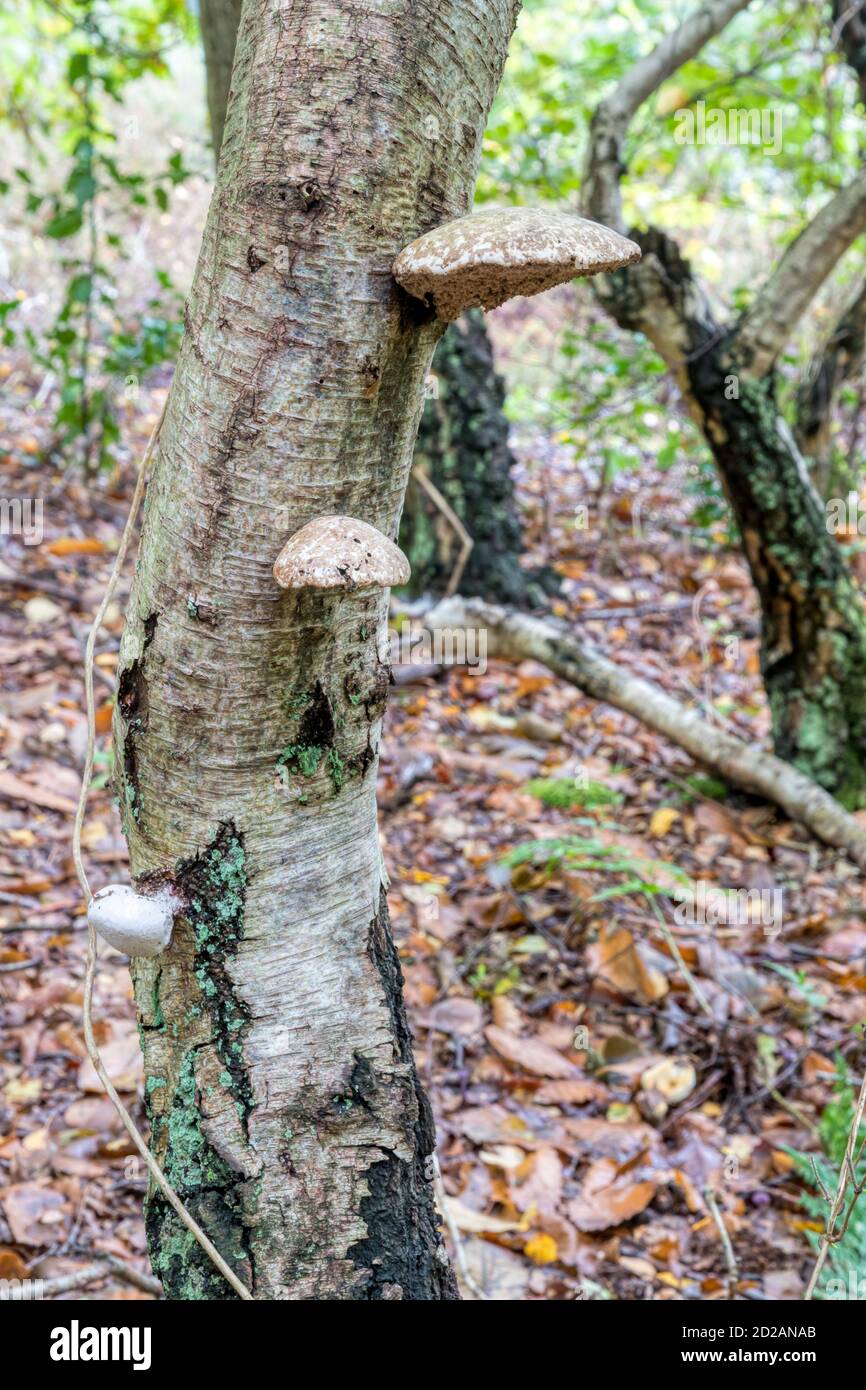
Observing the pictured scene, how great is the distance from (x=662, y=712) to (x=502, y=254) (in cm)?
391

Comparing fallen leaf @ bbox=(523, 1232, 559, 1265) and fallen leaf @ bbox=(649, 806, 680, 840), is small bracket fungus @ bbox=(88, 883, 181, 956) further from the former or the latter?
fallen leaf @ bbox=(649, 806, 680, 840)

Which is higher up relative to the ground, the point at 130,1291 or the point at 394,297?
the point at 394,297

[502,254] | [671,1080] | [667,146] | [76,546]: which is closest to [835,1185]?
[671,1080]

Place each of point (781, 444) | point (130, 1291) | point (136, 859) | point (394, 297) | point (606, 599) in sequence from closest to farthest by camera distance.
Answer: point (394, 297) → point (136, 859) → point (130, 1291) → point (781, 444) → point (606, 599)

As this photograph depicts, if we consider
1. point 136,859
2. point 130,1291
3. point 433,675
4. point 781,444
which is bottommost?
point 130,1291

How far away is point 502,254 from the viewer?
3.98 ft

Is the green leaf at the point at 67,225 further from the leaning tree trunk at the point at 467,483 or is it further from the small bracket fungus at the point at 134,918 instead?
the small bracket fungus at the point at 134,918

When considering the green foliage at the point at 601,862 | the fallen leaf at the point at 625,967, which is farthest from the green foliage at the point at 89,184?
the fallen leaf at the point at 625,967

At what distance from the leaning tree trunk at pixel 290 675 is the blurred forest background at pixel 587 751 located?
1048 mm

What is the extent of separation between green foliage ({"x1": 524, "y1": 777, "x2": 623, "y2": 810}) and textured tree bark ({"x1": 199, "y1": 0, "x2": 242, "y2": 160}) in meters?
2.93
